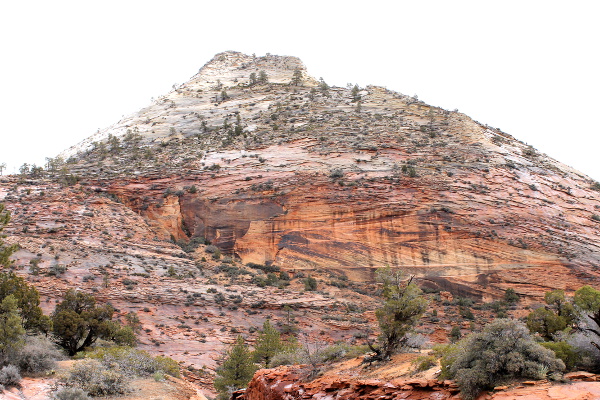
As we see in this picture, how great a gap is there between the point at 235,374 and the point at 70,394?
24.3ft

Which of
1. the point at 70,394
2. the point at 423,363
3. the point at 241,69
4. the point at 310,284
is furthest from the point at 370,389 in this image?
the point at 241,69

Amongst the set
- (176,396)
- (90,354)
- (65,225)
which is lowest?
(176,396)

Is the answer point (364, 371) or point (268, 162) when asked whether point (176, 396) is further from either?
point (268, 162)

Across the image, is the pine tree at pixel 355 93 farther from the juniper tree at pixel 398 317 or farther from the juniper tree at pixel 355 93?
the juniper tree at pixel 398 317

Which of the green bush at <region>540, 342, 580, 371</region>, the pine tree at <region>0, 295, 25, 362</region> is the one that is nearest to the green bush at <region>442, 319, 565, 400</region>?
the green bush at <region>540, 342, 580, 371</region>

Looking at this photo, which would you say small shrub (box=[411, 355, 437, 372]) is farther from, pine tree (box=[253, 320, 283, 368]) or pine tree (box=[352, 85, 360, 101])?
pine tree (box=[352, 85, 360, 101])

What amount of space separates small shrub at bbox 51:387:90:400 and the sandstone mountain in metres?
7.88

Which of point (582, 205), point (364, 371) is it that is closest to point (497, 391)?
point (364, 371)

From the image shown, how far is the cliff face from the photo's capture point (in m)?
31.7

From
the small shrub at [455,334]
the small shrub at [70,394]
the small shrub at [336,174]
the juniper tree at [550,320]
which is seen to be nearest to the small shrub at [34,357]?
the small shrub at [70,394]

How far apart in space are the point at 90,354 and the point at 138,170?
27.4 m

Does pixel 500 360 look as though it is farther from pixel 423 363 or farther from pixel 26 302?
pixel 26 302

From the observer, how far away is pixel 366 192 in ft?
116

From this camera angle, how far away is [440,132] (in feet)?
145
